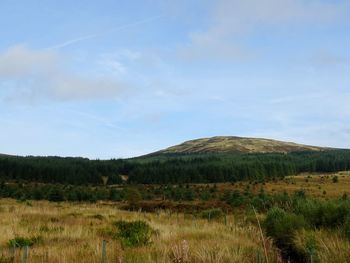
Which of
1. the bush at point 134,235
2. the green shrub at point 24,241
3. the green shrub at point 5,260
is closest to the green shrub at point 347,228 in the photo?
the bush at point 134,235

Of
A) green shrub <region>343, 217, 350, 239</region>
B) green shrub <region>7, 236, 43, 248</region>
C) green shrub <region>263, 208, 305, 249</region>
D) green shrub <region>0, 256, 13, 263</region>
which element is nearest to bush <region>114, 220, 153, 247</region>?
green shrub <region>7, 236, 43, 248</region>

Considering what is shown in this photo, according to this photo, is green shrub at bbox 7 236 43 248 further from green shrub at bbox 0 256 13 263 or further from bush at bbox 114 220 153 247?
green shrub at bbox 0 256 13 263

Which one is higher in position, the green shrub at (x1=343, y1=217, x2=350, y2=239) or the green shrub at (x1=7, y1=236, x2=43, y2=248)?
the green shrub at (x1=343, y1=217, x2=350, y2=239)

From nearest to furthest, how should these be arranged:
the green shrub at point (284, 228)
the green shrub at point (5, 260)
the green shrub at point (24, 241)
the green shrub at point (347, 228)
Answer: the green shrub at point (5, 260) → the green shrub at point (347, 228) → the green shrub at point (24, 241) → the green shrub at point (284, 228)

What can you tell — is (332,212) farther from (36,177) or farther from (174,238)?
(36,177)

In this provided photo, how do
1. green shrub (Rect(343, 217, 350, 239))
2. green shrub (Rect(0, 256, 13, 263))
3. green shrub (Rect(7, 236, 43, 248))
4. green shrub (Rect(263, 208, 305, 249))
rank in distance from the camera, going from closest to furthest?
1. green shrub (Rect(0, 256, 13, 263))
2. green shrub (Rect(343, 217, 350, 239))
3. green shrub (Rect(7, 236, 43, 248))
4. green shrub (Rect(263, 208, 305, 249))

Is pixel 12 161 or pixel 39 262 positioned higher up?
pixel 12 161

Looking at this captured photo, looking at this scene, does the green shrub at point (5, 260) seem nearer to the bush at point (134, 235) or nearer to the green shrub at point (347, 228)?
the bush at point (134, 235)

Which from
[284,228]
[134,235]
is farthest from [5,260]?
[284,228]

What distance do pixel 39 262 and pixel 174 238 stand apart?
4.16m

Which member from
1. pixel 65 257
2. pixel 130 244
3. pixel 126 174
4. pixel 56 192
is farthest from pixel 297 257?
pixel 126 174

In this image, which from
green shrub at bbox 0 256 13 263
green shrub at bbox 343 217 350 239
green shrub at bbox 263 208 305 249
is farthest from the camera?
green shrub at bbox 263 208 305 249

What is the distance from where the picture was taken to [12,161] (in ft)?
502

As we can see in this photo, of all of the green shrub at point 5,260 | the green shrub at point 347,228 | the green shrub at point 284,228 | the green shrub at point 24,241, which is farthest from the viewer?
the green shrub at point 284,228
